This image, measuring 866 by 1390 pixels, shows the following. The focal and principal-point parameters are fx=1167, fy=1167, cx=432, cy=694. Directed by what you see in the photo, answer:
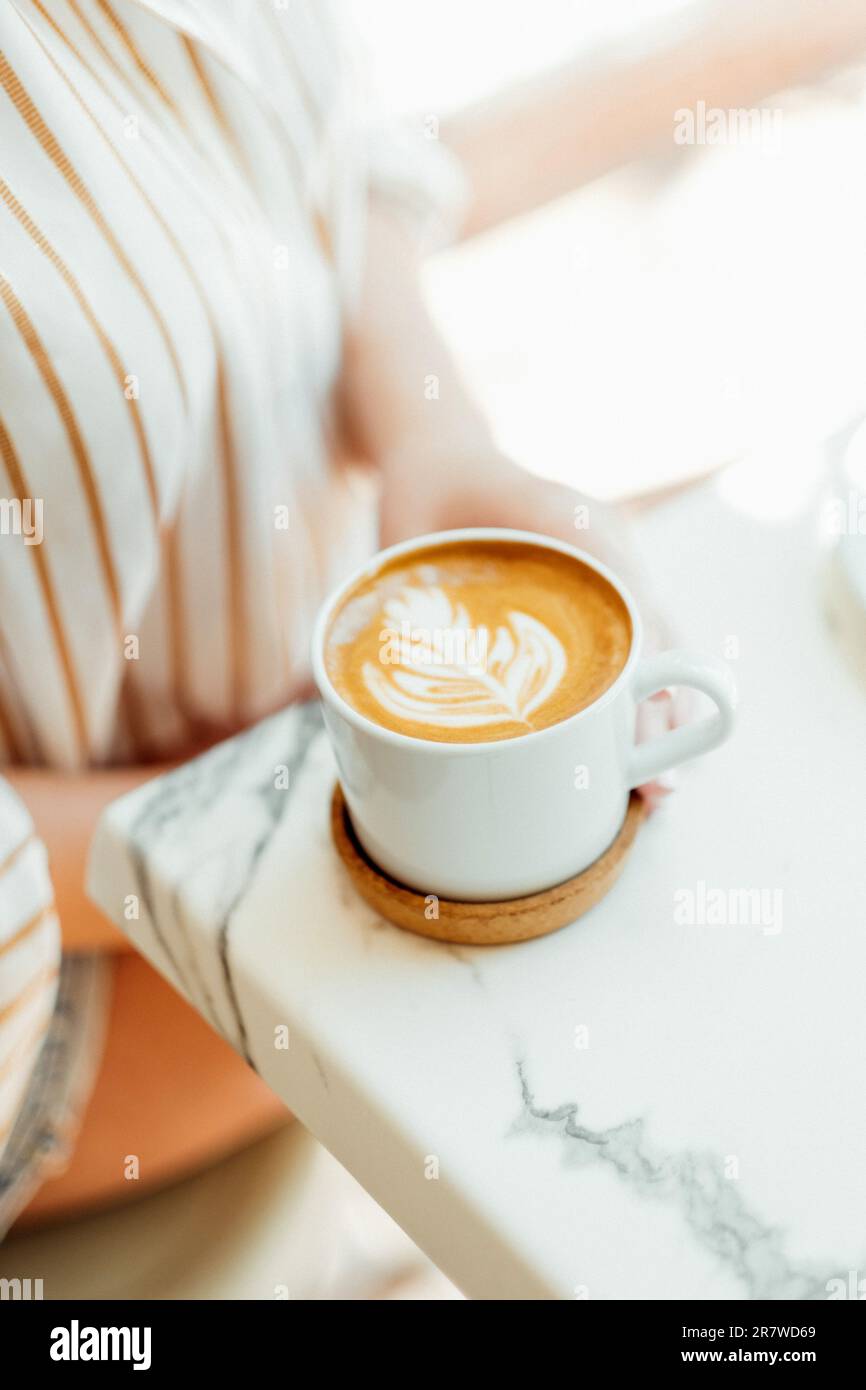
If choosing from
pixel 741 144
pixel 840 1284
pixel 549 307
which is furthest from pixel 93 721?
pixel 741 144

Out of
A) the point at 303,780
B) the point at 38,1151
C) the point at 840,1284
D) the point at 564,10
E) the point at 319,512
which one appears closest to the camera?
the point at 840,1284

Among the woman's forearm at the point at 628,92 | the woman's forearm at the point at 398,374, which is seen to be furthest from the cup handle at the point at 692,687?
the woman's forearm at the point at 628,92

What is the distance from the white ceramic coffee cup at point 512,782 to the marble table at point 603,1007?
3 cm

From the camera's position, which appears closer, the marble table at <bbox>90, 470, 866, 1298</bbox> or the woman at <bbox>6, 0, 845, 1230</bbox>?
the marble table at <bbox>90, 470, 866, 1298</bbox>

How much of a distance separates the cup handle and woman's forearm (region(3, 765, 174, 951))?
0.32 m

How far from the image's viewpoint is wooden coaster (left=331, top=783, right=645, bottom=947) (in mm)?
424

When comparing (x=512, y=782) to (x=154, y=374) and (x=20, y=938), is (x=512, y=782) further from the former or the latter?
(x=154, y=374)

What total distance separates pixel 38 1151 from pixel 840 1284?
43cm

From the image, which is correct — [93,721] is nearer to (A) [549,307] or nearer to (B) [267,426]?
(B) [267,426]

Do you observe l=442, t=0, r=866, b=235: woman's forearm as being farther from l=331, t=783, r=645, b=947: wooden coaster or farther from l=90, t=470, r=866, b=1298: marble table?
Answer: l=331, t=783, r=645, b=947: wooden coaster

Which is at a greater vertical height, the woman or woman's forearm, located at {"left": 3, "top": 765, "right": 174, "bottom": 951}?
the woman

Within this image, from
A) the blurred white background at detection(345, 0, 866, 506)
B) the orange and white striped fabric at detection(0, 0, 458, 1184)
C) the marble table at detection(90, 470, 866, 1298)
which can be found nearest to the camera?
the marble table at detection(90, 470, 866, 1298)

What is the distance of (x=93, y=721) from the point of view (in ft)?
2.12

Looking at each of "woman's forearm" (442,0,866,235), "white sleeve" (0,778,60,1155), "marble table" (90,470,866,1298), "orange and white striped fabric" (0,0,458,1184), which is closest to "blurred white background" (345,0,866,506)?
"woman's forearm" (442,0,866,235)
